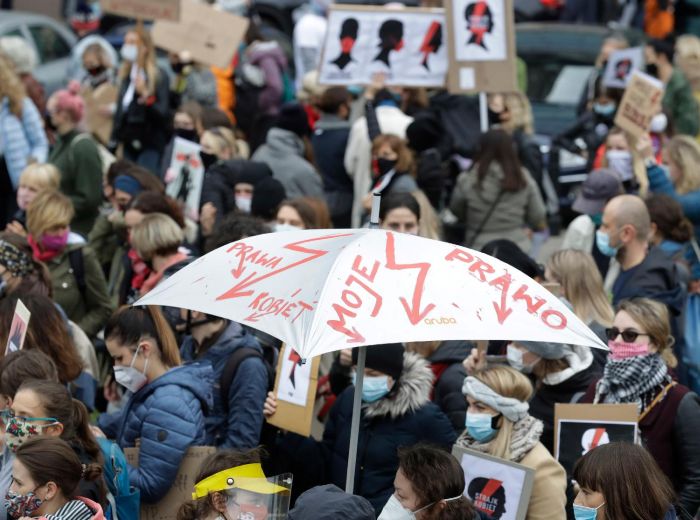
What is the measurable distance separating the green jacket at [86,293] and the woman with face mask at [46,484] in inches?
129

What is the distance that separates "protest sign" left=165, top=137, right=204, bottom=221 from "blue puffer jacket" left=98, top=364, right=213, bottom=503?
4.12 meters

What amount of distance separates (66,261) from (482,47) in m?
4.43

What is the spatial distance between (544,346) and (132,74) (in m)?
6.95

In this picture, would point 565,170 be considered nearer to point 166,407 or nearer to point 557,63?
point 557,63

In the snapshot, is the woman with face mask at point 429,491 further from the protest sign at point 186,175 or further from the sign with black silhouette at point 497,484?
the protest sign at point 186,175

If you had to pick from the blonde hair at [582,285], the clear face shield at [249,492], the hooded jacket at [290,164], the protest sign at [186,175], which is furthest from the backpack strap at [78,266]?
the clear face shield at [249,492]

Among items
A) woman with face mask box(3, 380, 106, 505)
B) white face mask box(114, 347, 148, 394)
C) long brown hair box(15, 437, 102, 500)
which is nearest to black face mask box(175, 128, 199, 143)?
white face mask box(114, 347, 148, 394)

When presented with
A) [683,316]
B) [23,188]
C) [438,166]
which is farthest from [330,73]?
[683,316]

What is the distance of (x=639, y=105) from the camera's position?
34.3 ft

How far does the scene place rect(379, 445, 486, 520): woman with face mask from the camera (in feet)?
15.3

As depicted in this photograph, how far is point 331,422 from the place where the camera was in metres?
6.18

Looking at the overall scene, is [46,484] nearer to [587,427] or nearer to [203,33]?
[587,427]

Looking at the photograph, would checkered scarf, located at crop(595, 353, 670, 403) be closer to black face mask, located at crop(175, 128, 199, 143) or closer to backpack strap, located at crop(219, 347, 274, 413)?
backpack strap, located at crop(219, 347, 274, 413)

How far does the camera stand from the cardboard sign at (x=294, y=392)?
629 cm
